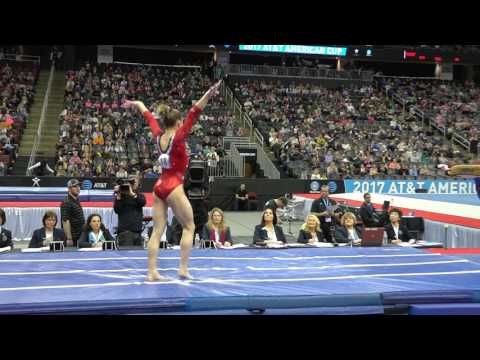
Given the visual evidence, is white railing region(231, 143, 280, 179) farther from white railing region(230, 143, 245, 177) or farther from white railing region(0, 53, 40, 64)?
white railing region(0, 53, 40, 64)

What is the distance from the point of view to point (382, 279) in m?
4.21

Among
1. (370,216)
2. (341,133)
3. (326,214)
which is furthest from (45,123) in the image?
(370,216)

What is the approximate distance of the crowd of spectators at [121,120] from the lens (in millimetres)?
16484

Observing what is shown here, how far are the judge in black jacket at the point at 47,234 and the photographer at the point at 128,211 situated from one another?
0.77 m

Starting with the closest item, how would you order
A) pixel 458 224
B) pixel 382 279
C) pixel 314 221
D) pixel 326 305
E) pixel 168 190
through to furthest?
pixel 326 305 < pixel 168 190 < pixel 382 279 < pixel 314 221 < pixel 458 224

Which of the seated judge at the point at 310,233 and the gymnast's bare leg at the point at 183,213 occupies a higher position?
the gymnast's bare leg at the point at 183,213

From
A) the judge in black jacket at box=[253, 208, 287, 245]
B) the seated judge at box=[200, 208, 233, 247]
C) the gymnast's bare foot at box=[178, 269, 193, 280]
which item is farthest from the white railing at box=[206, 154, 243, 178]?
the gymnast's bare foot at box=[178, 269, 193, 280]

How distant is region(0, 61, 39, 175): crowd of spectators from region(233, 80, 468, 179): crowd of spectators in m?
9.64

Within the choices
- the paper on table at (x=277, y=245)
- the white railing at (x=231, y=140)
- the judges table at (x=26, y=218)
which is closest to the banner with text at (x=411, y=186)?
the white railing at (x=231, y=140)

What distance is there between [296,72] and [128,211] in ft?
69.9

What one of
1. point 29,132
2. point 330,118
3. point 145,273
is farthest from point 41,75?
point 145,273

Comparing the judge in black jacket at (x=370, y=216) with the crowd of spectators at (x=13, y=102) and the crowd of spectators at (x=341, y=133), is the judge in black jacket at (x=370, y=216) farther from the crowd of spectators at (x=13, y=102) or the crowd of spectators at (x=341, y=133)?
the crowd of spectators at (x=13, y=102)
